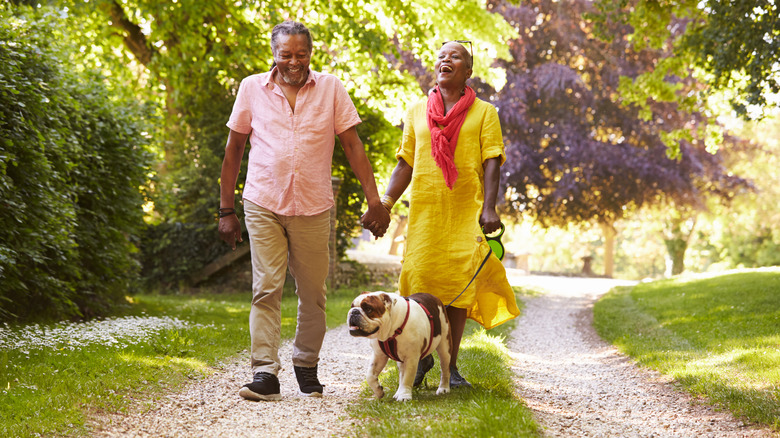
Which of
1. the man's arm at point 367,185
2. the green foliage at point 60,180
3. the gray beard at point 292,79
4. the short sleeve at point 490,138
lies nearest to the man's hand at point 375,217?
the man's arm at point 367,185

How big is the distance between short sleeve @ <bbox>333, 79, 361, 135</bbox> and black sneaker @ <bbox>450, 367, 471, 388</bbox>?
1906 mm

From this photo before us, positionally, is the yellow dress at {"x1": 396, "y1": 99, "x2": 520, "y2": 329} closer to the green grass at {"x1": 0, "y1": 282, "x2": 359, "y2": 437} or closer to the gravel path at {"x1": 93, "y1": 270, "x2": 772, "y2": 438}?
the gravel path at {"x1": 93, "y1": 270, "x2": 772, "y2": 438}

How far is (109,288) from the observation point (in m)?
9.34

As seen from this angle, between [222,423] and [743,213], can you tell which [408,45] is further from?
[743,213]

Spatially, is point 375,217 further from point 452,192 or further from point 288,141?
point 288,141

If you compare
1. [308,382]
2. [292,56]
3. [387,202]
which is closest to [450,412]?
[308,382]

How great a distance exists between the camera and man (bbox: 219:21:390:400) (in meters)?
4.56

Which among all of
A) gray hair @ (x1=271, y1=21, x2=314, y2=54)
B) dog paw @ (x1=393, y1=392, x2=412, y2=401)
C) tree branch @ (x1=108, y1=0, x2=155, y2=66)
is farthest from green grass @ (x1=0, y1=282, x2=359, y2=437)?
tree branch @ (x1=108, y1=0, x2=155, y2=66)

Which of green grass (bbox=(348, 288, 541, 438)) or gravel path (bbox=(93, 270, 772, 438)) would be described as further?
gravel path (bbox=(93, 270, 772, 438))

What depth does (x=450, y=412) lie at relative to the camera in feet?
13.1

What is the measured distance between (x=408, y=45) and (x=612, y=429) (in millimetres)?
11091

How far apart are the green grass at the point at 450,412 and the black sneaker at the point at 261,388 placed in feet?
1.77

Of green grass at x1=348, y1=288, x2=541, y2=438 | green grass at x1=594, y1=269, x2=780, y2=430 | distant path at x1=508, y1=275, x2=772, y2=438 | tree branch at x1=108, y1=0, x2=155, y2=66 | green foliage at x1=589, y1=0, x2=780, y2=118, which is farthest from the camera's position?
tree branch at x1=108, y1=0, x2=155, y2=66

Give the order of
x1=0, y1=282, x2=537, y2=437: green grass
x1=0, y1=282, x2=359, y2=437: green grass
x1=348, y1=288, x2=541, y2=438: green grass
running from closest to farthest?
x1=348, y1=288, x2=541, y2=438: green grass → x1=0, y1=282, x2=537, y2=437: green grass → x1=0, y1=282, x2=359, y2=437: green grass
